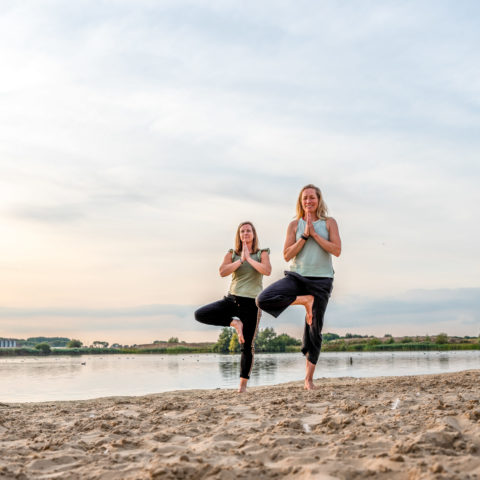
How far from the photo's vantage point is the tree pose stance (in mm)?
6008

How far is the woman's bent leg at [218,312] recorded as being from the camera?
6879mm

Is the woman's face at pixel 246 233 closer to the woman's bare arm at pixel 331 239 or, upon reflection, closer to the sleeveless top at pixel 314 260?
the sleeveless top at pixel 314 260

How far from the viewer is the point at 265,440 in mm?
3414

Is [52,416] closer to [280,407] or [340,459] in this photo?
[280,407]

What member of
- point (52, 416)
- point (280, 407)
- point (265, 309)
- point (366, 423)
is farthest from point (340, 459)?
point (52, 416)

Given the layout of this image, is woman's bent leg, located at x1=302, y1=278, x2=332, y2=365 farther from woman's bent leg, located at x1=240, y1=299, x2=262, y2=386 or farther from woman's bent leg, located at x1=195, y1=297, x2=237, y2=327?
woman's bent leg, located at x1=195, y1=297, x2=237, y2=327

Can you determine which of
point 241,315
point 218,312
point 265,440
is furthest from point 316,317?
point 265,440

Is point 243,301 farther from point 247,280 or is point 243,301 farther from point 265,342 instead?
point 265,342

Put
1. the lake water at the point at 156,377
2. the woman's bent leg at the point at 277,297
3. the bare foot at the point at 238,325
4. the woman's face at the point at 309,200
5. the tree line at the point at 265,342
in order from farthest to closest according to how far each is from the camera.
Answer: the tree line at the point at 265,342 < the lake water at the point at 156,377 < the bare foot at the point at 238,325 < the woman's face at the point at 309,200 < the woman's bent leg at the point at 277,297

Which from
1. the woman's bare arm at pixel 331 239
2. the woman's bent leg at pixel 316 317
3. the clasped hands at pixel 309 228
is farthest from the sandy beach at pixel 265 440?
the clasped hands at pixel 309 228

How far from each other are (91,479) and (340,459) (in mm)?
1505

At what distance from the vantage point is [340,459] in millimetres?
2984

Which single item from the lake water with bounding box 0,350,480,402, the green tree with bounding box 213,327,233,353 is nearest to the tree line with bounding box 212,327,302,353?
the green tree with bounding box 213,327,233,353

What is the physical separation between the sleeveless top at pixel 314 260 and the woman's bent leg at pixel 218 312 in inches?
42.8
